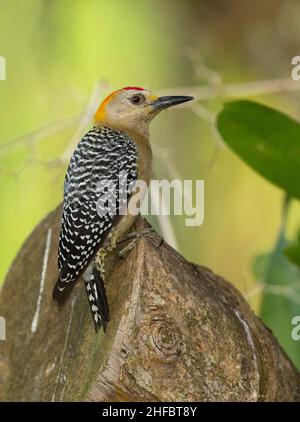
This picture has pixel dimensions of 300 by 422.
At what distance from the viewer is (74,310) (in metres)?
3.67

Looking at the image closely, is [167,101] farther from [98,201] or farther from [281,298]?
[281,298]

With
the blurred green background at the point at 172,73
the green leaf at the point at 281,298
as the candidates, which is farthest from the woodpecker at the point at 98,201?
the blurred green background at the point at 172,73

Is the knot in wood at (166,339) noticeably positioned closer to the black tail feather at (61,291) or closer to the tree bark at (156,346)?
the tree bark at (156,346)

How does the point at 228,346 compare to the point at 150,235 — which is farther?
the point at 150,235

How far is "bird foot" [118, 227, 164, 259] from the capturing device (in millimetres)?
3387

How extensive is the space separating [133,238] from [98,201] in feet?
0.65

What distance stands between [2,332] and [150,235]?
0.84 metres

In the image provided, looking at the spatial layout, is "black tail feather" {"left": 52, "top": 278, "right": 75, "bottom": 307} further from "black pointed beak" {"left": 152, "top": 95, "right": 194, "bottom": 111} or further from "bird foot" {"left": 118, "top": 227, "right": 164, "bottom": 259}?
"black pointed beak" {"left": 152, "top": 95, "right": 194, "bottom": 111}

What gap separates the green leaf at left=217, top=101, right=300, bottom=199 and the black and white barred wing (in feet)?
1.44

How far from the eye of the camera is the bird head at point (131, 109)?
4.27 metres

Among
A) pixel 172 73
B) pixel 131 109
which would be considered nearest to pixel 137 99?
pixel 131 109

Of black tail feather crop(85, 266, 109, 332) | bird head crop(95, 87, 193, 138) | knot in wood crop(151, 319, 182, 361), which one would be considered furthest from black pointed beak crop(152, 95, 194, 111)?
knot in wood crop(151, 319, 182, 361)
